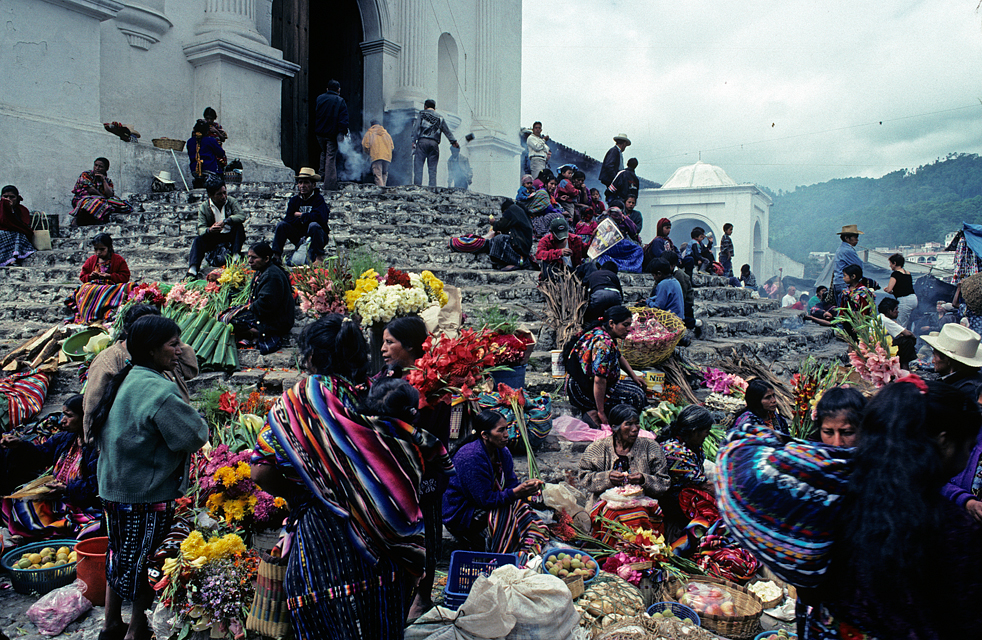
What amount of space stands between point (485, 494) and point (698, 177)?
2650 centimetres

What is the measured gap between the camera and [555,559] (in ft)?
11.1

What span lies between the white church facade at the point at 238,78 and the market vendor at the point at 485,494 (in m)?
9.84

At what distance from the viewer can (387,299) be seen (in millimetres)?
4488

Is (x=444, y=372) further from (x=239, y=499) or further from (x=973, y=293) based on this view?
(x=973, y=293)

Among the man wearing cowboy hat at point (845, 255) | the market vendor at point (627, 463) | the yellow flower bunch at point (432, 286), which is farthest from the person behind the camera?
the man wearing cowboy hat at point (845, 255)

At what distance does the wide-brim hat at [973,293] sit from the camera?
7583 mm

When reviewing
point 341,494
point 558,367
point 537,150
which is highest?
point 537,150

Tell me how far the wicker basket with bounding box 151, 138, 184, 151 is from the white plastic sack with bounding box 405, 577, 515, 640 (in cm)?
1114

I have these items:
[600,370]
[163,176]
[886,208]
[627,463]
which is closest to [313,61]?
[163,176]

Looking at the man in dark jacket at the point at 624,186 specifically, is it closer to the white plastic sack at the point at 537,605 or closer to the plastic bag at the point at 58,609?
the white plastic sack at the point at 537,605

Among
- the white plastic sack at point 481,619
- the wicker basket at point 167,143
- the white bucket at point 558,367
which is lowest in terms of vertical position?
the white plastic sack at point 481,619

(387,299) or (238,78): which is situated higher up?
(238,78)

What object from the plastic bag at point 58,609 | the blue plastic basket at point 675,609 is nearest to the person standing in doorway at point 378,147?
the plastic bag at point 58,609

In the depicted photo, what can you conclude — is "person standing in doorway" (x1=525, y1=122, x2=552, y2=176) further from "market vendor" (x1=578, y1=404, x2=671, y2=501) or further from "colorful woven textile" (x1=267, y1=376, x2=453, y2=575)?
"colorful woven textile" (x1=267, y1=376, x2=453, y2=575)
